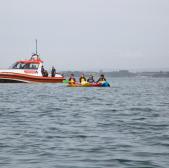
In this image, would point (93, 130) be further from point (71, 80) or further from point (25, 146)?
point (71, 80)

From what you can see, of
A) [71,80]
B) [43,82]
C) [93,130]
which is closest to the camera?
[93,130]

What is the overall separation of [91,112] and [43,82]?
33939 millimetres

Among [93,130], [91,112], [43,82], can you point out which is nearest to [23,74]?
[43,82]

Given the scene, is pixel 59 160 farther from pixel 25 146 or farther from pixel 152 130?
pixel 152 130

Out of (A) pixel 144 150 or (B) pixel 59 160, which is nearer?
(B) pixel 59 160

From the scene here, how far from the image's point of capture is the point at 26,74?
54.0 m

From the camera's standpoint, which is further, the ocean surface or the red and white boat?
the red and white boat

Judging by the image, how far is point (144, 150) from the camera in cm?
1178

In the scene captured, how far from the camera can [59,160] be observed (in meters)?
10.7

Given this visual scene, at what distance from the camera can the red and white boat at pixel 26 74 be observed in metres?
53.0

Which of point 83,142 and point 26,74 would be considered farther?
point 26,74

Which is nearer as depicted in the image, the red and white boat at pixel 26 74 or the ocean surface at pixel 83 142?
the ocean surface at pixel 83 142

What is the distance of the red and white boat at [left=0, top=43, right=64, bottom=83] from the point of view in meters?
53.0

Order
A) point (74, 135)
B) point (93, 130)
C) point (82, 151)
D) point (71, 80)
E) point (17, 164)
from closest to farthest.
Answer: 1. point (17, 164)
2. point (82, 151)
3. point (74, 135)
4. point (93, 130)
5. point (71, 80)
